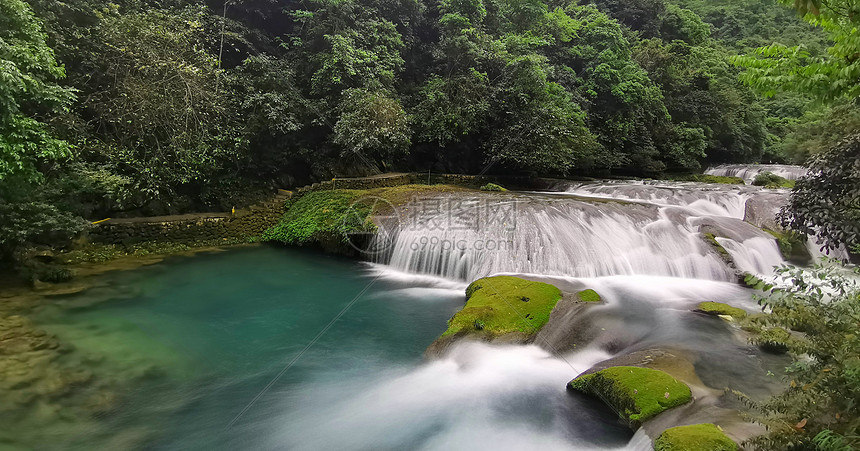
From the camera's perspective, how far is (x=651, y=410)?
13.6 feet

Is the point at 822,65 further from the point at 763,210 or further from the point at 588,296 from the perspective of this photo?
the point at 763,210

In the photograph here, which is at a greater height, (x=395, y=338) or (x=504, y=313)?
(x=504, y=313)

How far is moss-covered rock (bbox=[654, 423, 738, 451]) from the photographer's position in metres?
3.34

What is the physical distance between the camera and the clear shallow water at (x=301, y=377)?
438cm

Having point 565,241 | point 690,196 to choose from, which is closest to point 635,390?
point 565,241

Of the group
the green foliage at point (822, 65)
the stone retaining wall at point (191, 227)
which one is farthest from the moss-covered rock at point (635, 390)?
the stone retaining wall at point (191, 227)

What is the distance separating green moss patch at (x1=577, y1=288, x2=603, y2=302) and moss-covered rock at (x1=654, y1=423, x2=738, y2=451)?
10.8 feet

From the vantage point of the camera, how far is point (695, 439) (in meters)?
3.45

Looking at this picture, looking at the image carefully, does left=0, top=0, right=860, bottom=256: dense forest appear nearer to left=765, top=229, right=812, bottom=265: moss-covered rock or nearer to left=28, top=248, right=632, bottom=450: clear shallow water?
left=28, top=248, right=632, bottom=450: clear shallow water

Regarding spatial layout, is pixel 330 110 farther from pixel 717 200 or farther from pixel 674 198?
pixel 717 200

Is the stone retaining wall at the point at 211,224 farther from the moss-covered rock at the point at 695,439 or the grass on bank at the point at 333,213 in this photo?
the moss-covered rock at the point at 695,439

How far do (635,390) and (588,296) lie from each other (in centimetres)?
273

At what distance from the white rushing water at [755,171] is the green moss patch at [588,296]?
55.8 feet

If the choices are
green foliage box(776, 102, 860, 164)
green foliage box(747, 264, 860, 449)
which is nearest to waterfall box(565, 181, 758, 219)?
green foliage box(776, 102, 860, 164)
